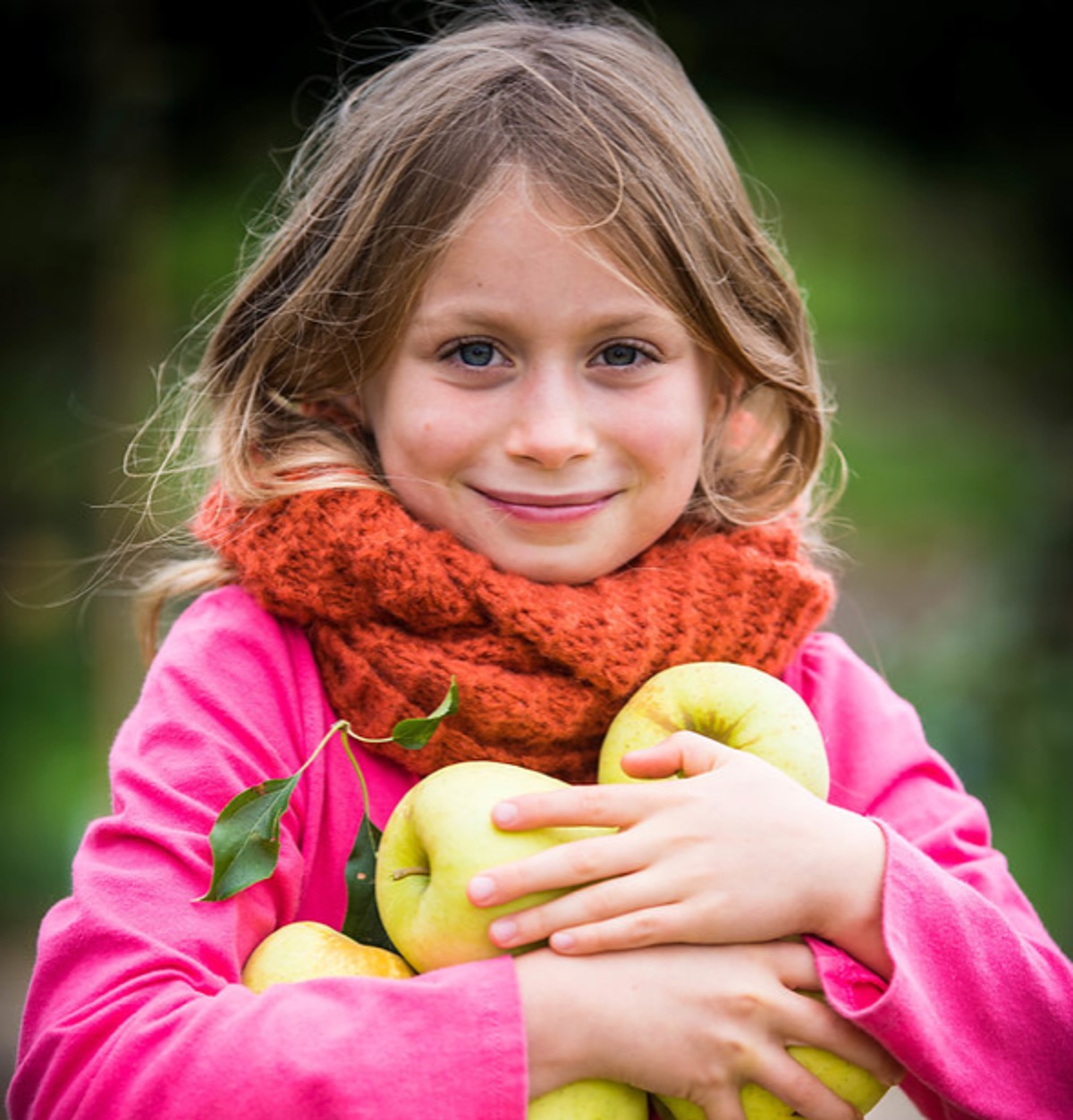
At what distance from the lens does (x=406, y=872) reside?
1633mm

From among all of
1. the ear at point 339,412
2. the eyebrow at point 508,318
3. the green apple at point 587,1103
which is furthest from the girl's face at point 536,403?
the green apple at point 587,1103

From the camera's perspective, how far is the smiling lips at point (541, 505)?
6.28 ft

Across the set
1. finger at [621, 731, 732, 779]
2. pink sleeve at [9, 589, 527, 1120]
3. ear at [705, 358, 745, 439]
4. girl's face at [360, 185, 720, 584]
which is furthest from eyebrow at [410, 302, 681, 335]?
finger at [621, 731, 732, 779]

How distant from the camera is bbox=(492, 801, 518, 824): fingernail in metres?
1.57

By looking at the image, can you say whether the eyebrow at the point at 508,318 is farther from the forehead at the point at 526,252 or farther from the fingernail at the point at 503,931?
the fingernail at the point at 503,931

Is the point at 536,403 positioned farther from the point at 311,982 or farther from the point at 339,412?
the point at 311,982

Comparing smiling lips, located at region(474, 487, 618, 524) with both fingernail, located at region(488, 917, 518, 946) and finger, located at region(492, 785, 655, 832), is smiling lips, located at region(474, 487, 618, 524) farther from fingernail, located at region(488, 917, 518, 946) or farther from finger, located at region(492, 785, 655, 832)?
fingernail, located at region(488, 917, 518, 946)

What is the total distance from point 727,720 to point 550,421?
45 centimetres

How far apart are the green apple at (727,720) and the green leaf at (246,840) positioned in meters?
0.42

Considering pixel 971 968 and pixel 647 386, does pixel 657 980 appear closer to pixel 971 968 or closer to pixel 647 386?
pixel 971 968

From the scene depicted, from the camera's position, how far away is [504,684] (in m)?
1.81

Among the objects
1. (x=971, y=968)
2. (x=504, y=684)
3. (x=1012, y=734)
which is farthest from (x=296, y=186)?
(x=1012, y=734)

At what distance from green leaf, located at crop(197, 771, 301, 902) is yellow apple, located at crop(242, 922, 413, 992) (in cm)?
9

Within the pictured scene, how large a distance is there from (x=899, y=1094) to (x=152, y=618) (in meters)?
3.02
